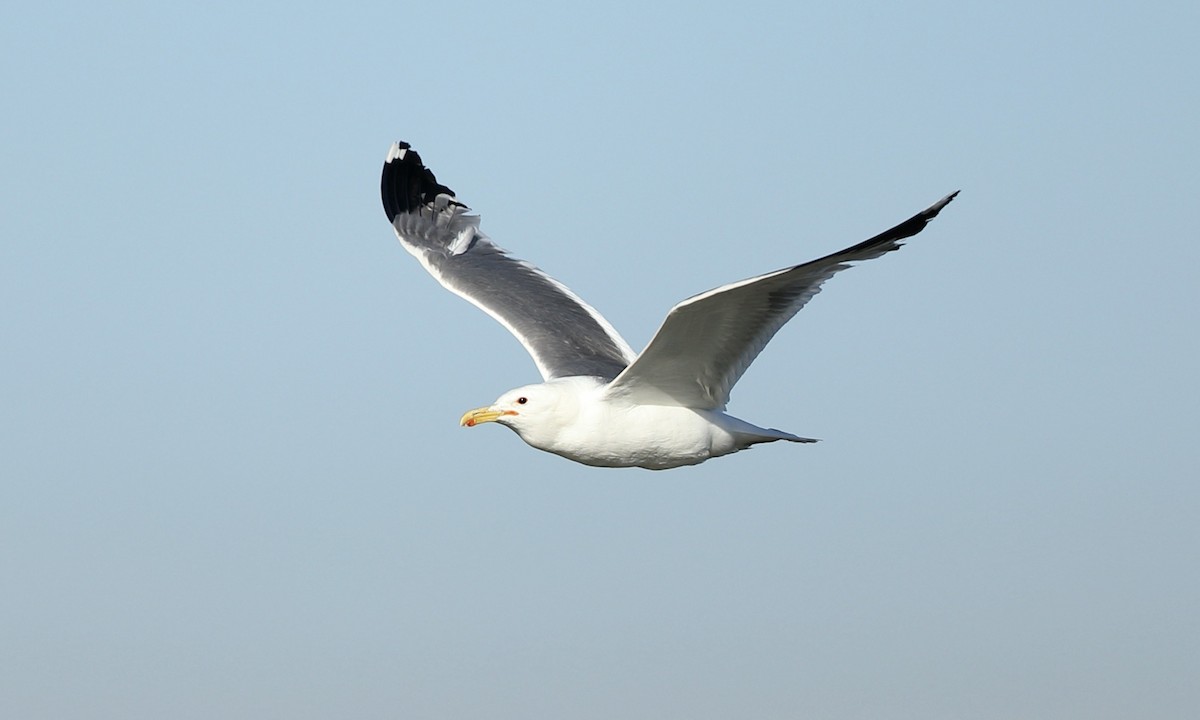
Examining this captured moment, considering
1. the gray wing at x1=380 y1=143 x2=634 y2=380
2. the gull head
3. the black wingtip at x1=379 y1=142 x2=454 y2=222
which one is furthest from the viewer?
the black wingtip at x1=379 y1=142 x2=454 y2=222

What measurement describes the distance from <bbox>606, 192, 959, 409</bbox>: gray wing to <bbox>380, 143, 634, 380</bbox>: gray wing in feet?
4.56

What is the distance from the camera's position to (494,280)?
15383 mm

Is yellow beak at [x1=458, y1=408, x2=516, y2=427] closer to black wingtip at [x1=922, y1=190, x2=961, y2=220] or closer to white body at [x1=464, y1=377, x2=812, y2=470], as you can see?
white body at [x1=464, y1=377, x2=812, y2=470]

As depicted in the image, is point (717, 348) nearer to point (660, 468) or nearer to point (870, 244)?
point (660, 468)

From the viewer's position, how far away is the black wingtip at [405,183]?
1730 centimetres

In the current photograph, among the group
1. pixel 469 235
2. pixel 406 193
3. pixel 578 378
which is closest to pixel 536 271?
pixel 469 235

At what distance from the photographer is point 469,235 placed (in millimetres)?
16703

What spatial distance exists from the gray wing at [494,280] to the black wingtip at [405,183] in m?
0.01

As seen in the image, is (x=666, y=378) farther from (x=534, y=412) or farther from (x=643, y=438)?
(x=534, y=412)

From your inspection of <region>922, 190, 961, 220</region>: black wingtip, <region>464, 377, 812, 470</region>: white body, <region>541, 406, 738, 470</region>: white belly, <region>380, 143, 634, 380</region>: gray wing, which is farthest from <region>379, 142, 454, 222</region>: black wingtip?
<region>922, 190, 961, 220</region>: black wingtip

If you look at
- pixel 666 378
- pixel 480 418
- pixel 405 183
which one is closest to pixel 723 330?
pixel 666 378

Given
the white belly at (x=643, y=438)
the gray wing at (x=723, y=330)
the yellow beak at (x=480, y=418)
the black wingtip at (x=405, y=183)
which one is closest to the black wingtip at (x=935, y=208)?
the gray wing at (x=723, y=330)

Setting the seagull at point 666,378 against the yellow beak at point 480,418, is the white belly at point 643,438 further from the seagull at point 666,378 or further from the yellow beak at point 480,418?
the yellow beak at point 480,418

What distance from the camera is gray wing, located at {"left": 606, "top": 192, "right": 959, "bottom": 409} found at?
386 inches
